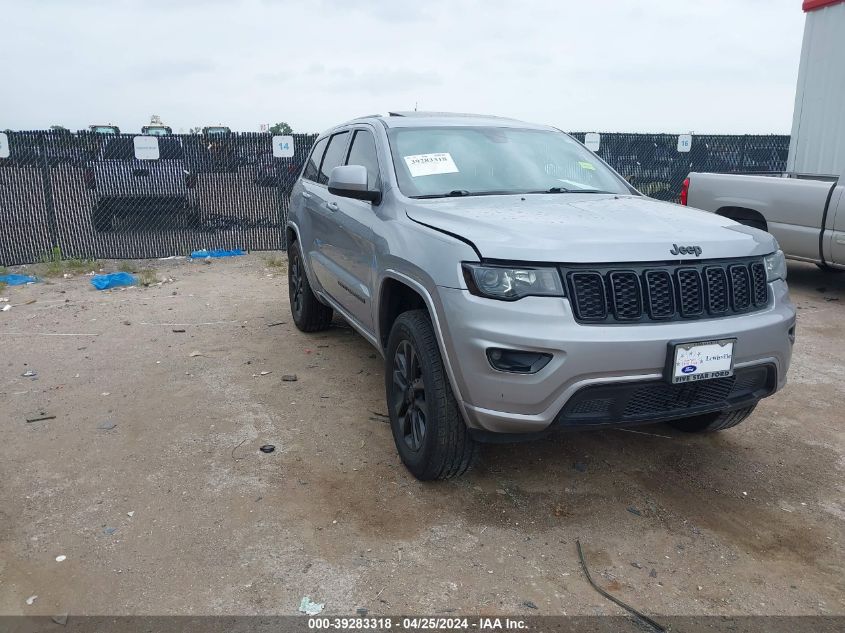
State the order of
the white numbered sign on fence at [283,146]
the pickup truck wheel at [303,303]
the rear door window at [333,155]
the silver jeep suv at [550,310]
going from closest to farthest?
1. the silver jeep suv at [550,310]
2. the rear door window at [333,155]
3. the pickup truck wheel at [303,303]
4. the white numbered sign on fence at [283,146]

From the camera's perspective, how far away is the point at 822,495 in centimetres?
335

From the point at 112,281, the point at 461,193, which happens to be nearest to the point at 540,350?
the point at 461,193

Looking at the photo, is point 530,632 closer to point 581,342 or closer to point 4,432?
point 581,342

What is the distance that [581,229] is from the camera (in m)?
2.97

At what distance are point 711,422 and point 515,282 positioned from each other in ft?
5.92

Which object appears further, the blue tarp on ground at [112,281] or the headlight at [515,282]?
the blue tarp on ground at [112,281]

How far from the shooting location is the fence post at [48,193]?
955cm

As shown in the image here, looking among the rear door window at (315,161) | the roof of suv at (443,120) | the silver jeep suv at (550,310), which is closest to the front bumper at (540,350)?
the silver jeep suv at (550,310)

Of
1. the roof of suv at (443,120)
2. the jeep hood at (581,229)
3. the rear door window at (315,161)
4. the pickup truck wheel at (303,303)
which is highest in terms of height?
the roof of suv at (443,120)

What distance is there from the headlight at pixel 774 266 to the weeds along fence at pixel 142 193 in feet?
27.5

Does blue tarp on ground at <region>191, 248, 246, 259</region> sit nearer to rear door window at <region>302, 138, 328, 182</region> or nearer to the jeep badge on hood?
rear door window at <region>302, 138, 328, 182</region>

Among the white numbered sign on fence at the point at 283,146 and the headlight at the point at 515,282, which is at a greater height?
the white numbered sign on fence at the point at 283,146

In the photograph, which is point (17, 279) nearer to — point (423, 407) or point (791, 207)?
point (423, 407)

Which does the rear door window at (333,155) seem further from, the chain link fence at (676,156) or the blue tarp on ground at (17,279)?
the chain link fence at (676,156)
